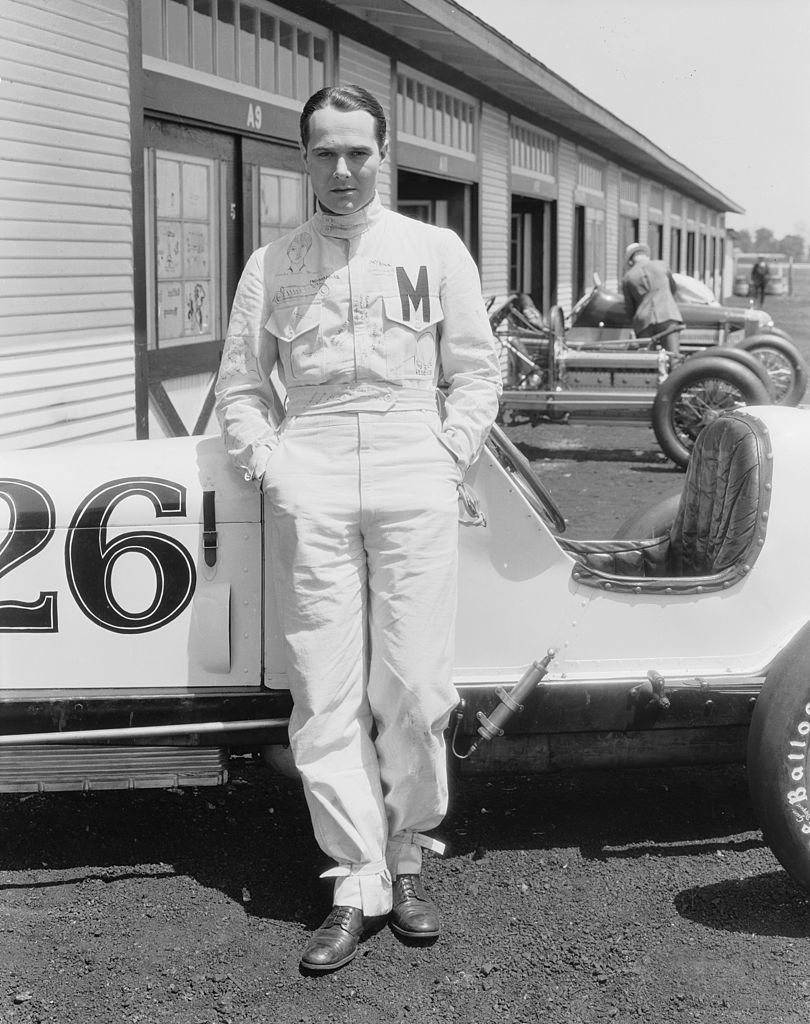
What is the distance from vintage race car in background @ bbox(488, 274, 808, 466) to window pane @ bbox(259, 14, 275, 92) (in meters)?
3.17

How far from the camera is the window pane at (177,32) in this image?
8688 mm

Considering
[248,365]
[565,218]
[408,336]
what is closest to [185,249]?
[248,365]

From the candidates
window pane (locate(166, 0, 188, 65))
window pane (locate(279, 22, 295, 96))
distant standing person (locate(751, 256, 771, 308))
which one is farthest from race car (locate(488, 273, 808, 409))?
distant standing person (locate(751, 256, 771, 308))

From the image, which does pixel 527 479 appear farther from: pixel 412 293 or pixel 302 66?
pixel 302 66

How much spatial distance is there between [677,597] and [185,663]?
129 cm

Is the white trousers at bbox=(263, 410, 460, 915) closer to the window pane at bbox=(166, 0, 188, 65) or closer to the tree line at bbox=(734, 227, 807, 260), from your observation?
the window pane at bbox=(166, 0, 188, 65)

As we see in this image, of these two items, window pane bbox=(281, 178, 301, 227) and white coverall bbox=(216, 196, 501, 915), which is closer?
white coverall bbox=(216, 196, 501, 915)

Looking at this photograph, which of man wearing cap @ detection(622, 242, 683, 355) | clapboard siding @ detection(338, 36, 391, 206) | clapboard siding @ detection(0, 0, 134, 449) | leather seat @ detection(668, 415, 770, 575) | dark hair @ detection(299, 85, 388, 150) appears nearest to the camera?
dark hair @ detection(299, 85, 388, 150)

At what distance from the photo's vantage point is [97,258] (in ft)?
25.8

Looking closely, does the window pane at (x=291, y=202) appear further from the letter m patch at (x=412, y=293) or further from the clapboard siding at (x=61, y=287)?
the letter m patch at (x=412, y=293)

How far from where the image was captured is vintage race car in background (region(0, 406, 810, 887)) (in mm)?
3295

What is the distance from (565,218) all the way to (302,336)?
20.3 m

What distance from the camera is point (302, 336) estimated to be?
326 cm

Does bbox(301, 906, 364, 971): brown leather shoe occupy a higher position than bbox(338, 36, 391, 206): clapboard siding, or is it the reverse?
bbox(338, 36, 391, 206): clapboard siding
